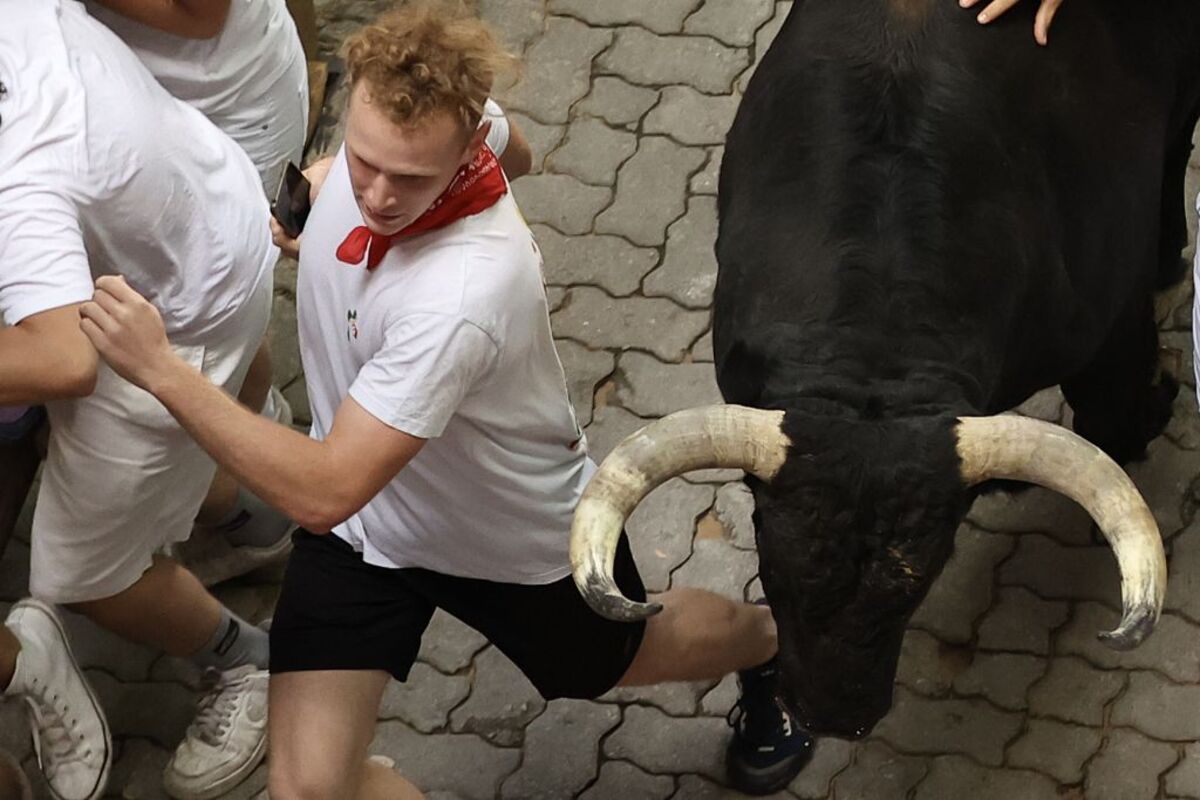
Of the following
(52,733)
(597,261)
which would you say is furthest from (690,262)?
(52,733)

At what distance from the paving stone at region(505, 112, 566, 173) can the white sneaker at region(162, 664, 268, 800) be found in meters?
2.06

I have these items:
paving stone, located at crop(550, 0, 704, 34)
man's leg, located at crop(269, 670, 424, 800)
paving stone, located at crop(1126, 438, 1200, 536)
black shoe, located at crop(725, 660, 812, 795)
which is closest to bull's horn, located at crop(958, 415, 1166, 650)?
black shoe, located at crop(725, 660, 812, 795)

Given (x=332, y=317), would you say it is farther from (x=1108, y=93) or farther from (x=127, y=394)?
(x=1108, y=93)

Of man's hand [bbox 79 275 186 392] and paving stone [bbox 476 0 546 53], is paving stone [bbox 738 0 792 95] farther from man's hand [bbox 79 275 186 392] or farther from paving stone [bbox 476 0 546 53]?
man's hand [bbox 79 275 186 392]

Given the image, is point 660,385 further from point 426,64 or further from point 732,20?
point 426,64

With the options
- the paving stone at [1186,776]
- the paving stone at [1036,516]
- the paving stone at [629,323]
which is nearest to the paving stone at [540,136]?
the paving stone at [629,323]

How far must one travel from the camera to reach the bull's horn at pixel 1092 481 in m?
2.78

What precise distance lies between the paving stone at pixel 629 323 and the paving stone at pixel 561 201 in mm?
294

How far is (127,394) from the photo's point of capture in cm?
349

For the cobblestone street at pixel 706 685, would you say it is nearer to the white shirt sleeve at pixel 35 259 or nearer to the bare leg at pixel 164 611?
the bare leg at pixel 164 611

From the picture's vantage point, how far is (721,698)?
169 inches

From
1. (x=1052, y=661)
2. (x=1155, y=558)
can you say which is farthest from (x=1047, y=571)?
(x=1155, y=558)

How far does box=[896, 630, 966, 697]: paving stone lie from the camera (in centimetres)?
427

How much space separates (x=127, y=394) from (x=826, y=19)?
5.76 feet
